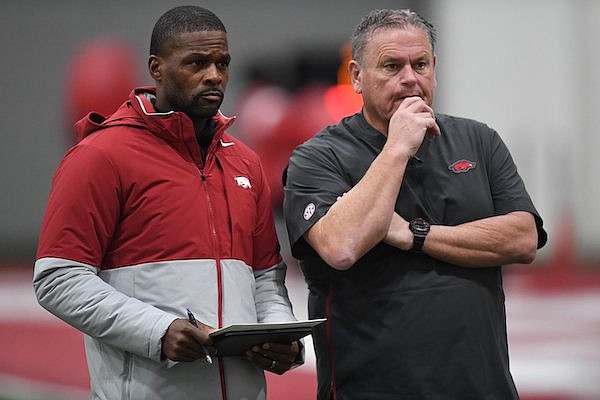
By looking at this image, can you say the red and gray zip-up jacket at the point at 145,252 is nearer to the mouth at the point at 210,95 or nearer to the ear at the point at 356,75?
the mouth at the point at 210,95

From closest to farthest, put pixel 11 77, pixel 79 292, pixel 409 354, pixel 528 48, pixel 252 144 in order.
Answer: pixel 79 292, pixel 409 354, pixel 252 144, pixel 528 48, pixel 11 77

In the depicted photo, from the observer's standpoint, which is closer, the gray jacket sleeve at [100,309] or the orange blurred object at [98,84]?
the gray jacket sleeve at [100,309]

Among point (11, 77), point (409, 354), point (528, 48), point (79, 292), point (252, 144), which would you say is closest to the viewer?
point (79, 292)

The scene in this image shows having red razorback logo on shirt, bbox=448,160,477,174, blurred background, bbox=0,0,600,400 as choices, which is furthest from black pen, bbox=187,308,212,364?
blurred background, bbox=0,0,600,400

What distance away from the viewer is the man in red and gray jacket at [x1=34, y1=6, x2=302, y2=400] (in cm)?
293

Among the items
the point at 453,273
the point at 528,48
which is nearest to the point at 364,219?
the point at 453,273

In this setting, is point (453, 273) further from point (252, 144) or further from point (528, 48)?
point (528, 48)

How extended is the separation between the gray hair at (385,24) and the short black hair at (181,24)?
18.1 inches

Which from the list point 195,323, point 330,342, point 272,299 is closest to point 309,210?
point 272,299

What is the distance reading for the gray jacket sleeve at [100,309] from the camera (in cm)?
290

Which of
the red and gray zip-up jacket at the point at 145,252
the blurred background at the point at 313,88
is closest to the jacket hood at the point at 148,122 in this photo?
the red and gray zip-up jacket at the point at 145,252

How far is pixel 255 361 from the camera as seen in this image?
3057 mm

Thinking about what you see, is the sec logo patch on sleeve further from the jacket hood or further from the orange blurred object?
the orange blurred object

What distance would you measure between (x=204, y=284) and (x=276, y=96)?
25.7 ft
